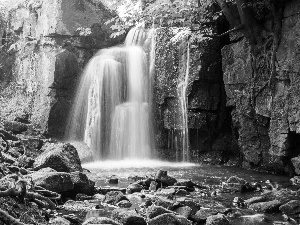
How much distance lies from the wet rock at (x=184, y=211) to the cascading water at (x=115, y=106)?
9036 millimetres

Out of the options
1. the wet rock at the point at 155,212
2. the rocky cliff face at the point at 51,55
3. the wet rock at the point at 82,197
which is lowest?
the wet rock at the point at 155,212

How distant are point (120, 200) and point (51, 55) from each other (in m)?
11.3

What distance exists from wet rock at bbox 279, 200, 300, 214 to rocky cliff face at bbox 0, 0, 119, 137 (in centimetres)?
1163

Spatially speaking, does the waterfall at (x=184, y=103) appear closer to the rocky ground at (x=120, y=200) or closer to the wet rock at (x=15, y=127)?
the rocky ground at (x=120, y=200)

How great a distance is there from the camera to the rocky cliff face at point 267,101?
35.6 ft

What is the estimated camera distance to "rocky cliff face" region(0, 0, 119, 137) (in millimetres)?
16562

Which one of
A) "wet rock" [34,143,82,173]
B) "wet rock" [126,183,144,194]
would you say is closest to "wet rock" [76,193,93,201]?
"wet rock" [126,183,144,194]

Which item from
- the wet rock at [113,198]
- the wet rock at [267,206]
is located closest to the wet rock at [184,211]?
the wet rock at [113,198]

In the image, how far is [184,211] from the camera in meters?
6.17

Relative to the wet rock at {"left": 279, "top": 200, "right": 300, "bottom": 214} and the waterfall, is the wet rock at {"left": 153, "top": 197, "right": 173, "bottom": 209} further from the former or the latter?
the waterfall

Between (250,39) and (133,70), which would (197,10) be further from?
(133,70)

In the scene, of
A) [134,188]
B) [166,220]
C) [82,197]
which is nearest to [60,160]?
[82,197]

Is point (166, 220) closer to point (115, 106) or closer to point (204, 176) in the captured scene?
point (204, 176)

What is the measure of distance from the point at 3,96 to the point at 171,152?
9.49 meters
